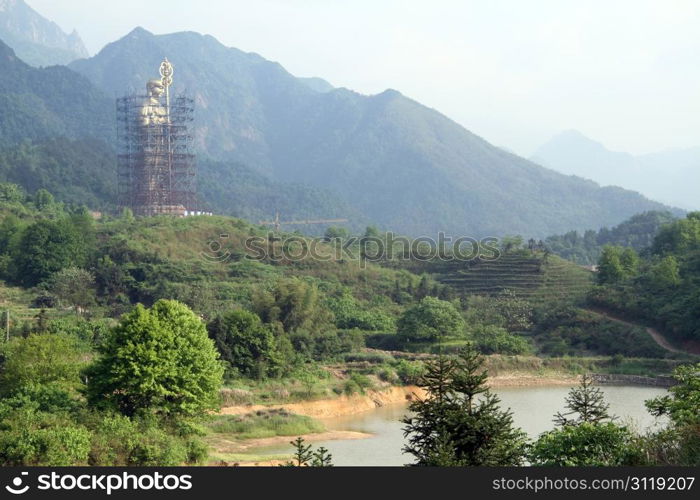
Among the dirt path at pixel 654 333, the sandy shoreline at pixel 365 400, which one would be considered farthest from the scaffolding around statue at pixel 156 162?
the sandy shoreline at pixel 365 400

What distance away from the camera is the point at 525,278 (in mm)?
55500

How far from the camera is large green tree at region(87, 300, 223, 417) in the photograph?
24.3 metres

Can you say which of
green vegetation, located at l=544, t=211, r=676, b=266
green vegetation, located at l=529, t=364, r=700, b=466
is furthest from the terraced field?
green vegetation, located at l=529, t=364, r=700, b=466

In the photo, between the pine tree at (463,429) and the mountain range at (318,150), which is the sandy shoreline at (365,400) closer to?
the pine tree at (463,429)

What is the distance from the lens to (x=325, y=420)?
3372 cm

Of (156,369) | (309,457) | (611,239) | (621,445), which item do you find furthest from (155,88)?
(621,445)

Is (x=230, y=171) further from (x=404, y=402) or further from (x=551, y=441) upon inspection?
Result: (x=551, y=441)

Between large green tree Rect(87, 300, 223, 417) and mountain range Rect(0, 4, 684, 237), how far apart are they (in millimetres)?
59857

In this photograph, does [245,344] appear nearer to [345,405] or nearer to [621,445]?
[345,405]

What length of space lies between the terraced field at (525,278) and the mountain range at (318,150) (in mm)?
36879

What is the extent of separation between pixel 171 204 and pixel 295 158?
95099 millimetres

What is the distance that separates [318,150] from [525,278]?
111 meters

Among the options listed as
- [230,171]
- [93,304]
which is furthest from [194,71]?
[93,304]

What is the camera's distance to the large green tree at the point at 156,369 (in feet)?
79.9
